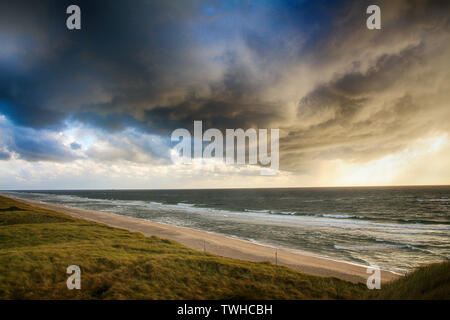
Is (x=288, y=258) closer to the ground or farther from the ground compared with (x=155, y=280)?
closer to the ground

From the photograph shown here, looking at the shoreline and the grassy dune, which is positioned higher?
the grassy dune

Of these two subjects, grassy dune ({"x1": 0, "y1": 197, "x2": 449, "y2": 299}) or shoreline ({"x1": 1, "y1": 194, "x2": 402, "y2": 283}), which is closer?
grassy dune ({"x1": 0, "y1": 197, "x2": 449, "y2": 299})

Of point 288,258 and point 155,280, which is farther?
point 288,258

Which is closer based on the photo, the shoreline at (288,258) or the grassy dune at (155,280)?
the grassy dune at (155,280)

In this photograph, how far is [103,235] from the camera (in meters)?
22.8

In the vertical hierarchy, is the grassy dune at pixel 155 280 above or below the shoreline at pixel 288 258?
above

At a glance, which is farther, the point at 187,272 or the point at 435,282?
the point at 187,272
